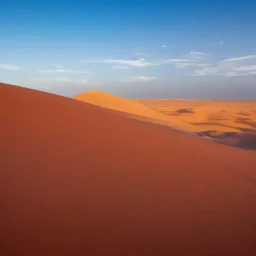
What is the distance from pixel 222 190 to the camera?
15.0 feet

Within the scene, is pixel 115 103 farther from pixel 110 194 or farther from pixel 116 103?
pixel 110 194

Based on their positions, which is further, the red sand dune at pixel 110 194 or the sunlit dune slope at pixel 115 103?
the sunlit dune slope at pixel 115 103

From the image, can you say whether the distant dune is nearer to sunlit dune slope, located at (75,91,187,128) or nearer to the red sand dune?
sunlit dune slope, located at (75,91,187,128)

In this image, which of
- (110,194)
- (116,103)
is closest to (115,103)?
(116,103)

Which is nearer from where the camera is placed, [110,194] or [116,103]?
[110,194]

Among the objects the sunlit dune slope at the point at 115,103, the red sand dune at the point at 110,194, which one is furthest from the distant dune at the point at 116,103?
the red sand dune at the point at 110,194

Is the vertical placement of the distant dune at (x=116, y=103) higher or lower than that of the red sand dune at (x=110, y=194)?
higher

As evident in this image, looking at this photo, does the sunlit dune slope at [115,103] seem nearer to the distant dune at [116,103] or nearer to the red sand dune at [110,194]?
the distant dune at [116,103]

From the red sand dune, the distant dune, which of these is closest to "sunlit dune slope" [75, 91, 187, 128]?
the distant dune

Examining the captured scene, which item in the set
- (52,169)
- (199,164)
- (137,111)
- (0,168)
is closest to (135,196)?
(52,169)

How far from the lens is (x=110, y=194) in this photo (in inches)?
148

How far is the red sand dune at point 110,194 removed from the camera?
284 centimetres

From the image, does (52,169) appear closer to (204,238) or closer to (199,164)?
(204,238)

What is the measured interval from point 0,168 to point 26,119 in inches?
84.6
